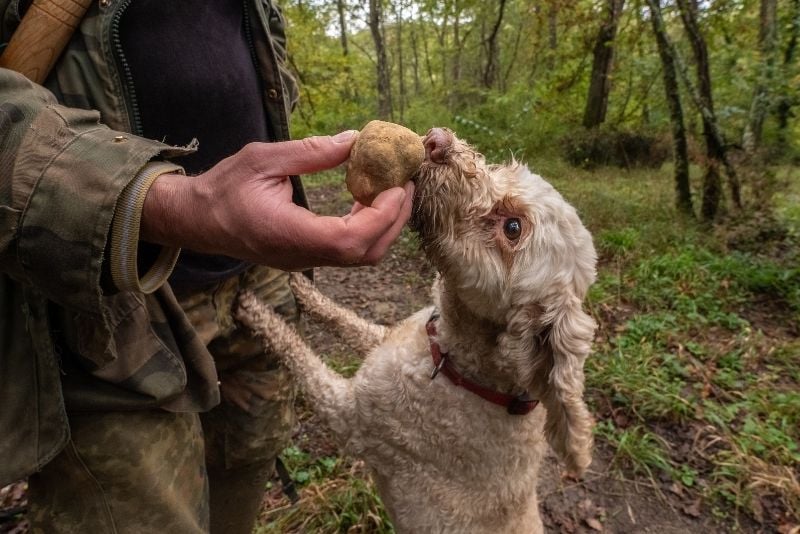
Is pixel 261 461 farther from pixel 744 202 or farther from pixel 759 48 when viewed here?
pixel 759 48

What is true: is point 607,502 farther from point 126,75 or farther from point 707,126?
point 707,126

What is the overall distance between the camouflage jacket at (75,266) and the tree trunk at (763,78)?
673 centimetres

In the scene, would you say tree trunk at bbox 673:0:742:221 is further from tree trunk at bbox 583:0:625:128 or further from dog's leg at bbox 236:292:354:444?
dog's leg at bbox 236:292:354:444

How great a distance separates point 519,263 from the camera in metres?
2.11

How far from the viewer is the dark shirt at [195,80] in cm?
161

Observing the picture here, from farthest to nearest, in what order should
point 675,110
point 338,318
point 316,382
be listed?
1. point 675,110
2. point 338,318
3. point 316,382

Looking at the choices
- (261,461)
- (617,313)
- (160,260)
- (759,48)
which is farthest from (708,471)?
(759,48)

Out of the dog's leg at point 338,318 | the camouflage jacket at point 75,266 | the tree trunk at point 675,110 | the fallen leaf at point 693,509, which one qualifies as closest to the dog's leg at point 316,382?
the dog's leg at point 338,318

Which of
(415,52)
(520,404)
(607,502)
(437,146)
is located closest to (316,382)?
(520,404)

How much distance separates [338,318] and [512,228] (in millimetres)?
1326

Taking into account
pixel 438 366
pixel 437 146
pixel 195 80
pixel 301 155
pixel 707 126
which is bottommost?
A: pixel 438 366

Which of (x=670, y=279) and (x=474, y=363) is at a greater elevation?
(x=474, y=363)

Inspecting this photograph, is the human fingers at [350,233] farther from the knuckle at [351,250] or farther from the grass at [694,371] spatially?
the grass at [694,371]

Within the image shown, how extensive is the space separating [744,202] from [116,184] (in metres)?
7.68
